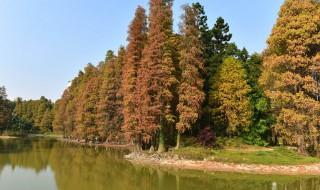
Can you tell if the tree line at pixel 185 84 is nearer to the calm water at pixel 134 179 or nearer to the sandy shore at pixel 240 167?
the sandy shore at pixel 240 167

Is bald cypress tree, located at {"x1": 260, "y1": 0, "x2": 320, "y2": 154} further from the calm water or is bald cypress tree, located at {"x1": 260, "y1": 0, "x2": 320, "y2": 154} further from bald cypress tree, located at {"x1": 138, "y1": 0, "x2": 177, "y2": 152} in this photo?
bald cypress tree, located at {"x1": 138, "y1": 0, "x2": 177, "y2": 152}

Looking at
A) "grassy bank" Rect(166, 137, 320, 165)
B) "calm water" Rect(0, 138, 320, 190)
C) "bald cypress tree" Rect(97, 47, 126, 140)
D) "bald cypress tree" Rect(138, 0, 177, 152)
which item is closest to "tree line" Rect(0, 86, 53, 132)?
"bald cypress tree" Rect(97, 47, 126, 140)

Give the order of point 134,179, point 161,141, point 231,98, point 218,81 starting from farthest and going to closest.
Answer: point 218,81, point 231,98, point 161,141, point 134,179

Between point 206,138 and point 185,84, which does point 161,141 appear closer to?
point 206,138

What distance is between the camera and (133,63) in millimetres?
34531

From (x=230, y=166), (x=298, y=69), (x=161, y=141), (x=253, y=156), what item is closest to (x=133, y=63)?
(x=161, y=141)

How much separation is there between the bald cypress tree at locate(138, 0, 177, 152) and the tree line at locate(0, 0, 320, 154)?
11cm

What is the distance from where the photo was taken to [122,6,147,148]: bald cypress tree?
1298 inches

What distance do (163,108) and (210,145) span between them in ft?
22.5

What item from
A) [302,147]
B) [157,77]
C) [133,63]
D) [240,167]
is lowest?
[240,167]

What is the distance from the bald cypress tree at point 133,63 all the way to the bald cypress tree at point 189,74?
225 inches

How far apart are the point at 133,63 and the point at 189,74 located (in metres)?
8.13

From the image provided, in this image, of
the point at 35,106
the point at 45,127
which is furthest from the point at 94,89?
the point at 35,106

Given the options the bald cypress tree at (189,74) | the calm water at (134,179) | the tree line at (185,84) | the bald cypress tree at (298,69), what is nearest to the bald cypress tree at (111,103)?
the tree line at (185,84)
